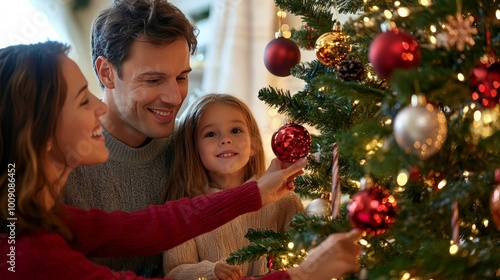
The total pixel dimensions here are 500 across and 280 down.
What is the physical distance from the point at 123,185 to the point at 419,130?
91 centimetres

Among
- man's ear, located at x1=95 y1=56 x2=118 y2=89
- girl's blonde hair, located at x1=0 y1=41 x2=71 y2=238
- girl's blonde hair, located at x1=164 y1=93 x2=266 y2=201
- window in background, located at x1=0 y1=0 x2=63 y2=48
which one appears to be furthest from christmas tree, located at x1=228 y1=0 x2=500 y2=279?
window in background, located at x1=0 y1=0 x2=63 y2=48

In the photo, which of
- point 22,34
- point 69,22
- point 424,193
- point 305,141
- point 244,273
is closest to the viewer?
point 424,193

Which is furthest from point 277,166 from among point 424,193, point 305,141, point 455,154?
point 455,154

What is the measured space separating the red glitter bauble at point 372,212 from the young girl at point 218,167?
1.96 ft

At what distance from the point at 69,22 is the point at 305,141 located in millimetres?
1308

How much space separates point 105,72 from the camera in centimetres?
151

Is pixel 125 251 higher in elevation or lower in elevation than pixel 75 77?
lower

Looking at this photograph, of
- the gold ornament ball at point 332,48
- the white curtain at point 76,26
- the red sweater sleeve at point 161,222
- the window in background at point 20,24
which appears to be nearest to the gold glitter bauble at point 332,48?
the gold ornament ball at point 332,48

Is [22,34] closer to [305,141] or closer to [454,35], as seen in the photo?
[305,141]

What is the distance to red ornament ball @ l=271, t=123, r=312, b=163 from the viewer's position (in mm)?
1089

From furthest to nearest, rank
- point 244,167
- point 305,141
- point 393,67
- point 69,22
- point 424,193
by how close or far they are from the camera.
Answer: point 69,22 < point 244,167 < point 305,141 < point 424,193 < point 393,67

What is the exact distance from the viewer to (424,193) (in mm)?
976

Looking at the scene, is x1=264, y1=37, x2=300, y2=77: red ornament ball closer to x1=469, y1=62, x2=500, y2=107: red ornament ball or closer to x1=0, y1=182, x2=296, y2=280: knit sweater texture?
x1=0, y1=182, x2=296, y2=280: knit sweater texture

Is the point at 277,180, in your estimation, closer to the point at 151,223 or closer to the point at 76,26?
the point at 151,223
